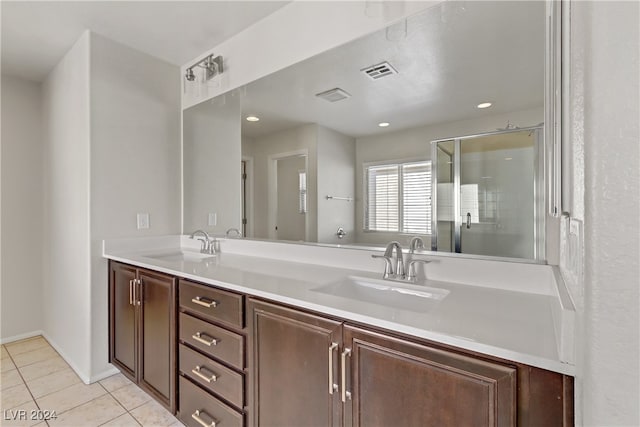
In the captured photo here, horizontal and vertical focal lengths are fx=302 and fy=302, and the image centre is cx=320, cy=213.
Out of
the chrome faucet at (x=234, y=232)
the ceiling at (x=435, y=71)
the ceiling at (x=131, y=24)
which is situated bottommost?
the chrome faucet at (x=234, y=232)

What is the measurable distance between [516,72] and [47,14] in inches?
107

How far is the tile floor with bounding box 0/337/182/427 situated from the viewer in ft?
5.73

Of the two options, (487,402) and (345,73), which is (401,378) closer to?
(487,402)

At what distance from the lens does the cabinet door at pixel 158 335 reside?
163 cm

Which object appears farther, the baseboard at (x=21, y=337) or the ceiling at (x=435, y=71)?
the baseboard at (x=21, y=337)

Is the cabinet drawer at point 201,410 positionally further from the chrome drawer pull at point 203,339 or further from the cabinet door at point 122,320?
the cabinet door at point 122,320

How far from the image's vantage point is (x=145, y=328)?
1.83 metres

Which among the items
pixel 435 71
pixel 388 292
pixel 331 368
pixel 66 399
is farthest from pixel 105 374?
pixel 435 71

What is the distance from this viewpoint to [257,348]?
1.24m

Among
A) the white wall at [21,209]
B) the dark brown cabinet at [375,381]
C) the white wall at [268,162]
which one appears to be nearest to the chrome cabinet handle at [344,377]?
the dark brown cabinet at [375,381]

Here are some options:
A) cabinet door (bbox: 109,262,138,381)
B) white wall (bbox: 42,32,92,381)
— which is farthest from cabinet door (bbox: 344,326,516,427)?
white wall (bbox: 42,32,92,381)

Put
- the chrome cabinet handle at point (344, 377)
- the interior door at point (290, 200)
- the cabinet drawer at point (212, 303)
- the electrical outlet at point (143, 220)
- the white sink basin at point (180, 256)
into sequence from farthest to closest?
the electrical outlet at point (143, 220) < the white sink basin at point (180, 256) < the interior door at point (290, 200) < the cabinet drawer at point (212, 303) < the chrome cabinet handle at point (344, 377)

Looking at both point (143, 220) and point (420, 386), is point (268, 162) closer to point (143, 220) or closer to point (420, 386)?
point (143, 220)

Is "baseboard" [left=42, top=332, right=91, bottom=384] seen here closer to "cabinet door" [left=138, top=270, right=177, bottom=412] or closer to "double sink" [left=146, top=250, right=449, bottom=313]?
"cabinet door" [left=138, top=270, right=177, bottom=412]
